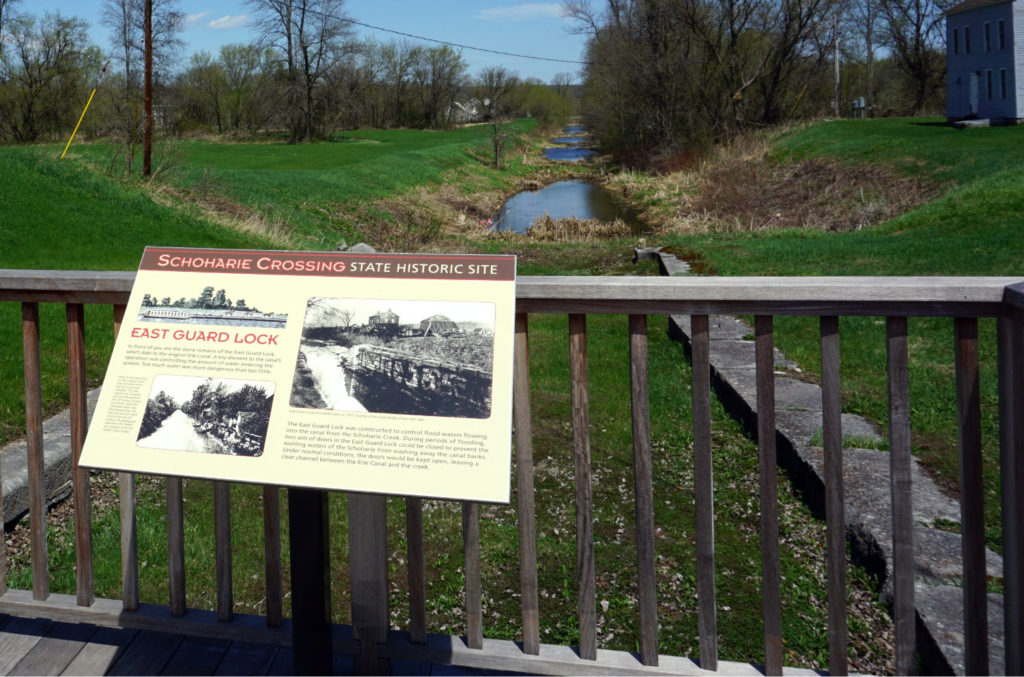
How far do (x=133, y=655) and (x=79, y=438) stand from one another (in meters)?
0.77

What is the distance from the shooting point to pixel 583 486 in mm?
2934

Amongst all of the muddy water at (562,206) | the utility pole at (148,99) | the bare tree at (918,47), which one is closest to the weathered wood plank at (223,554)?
the utility pole at (148,99)

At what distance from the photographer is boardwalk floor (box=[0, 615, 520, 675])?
10.5 feet

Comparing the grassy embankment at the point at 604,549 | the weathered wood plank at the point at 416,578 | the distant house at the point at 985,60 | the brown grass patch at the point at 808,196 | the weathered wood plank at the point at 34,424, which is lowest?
the grassy embankment at the point at 604,549

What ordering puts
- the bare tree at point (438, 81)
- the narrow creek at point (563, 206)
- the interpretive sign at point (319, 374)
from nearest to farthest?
the interpretive sign at point (319, 374) < the narrow creek at point (563, 206) < the bare tree at point (438, 81)

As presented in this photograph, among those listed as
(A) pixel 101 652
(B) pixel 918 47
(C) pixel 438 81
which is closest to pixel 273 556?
(A) pixel 101 652

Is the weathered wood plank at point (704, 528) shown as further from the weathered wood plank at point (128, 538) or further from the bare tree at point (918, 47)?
the bare tree at point (918, 47)

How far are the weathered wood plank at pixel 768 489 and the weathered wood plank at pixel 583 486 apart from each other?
51 cm

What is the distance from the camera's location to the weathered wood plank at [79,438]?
3.23 m

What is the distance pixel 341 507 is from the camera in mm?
5527

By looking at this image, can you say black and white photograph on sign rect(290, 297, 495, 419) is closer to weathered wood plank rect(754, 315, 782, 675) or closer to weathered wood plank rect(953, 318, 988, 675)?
weathered wood plank rect(754, 315, 782, 675)

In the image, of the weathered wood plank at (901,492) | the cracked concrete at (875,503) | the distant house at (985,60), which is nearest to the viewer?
the weathered wood plank at (901,492)

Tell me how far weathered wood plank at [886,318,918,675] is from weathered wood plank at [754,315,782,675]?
1.05ft

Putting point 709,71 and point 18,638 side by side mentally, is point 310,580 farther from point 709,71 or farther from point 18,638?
point 709,71
